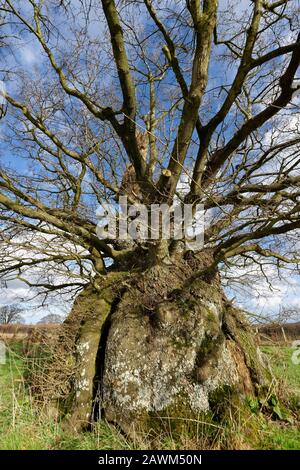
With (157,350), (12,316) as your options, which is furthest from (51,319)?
(12,316)

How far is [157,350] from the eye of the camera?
4227mm

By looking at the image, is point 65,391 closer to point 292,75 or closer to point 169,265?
point 169,265

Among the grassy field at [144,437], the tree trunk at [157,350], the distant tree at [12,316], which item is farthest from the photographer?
the distant tree at [12,316]

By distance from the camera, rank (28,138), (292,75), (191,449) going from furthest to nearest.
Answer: (28,138), (292,75), (191,449)

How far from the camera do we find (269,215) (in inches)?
157

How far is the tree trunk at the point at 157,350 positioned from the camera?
3.93 m

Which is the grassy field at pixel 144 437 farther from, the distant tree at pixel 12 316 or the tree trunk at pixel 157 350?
the distant tree at pixel 12 316

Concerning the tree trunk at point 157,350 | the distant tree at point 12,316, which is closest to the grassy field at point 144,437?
the tree trunk at point 157,350

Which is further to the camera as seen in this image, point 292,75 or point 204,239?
point 204,239

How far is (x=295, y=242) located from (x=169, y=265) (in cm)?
215

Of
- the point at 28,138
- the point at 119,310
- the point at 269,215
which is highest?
the point at 28,138

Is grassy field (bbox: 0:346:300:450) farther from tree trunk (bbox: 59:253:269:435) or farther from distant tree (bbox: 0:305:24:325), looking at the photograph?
distant tree (bbox: 0:305:24:325)

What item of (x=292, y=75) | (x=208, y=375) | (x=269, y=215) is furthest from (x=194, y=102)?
(x=208, y=375)

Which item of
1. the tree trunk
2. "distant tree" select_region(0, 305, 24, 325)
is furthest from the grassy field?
"distant tree" select_region(0, 305, 24, 325)
